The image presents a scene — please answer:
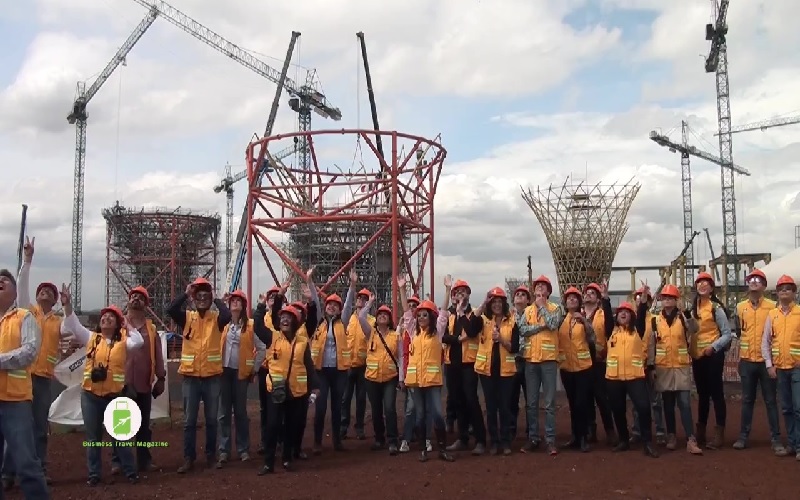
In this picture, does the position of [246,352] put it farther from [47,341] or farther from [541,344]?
[541,344]

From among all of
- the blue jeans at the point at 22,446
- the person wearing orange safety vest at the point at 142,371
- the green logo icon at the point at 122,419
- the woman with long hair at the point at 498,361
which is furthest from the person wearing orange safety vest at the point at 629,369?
the blue jeans at the point at 22,446

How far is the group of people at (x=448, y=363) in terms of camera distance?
7.49m

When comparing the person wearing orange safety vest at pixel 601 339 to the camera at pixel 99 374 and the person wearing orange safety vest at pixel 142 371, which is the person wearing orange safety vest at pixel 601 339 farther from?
the camera at pixel 99 374

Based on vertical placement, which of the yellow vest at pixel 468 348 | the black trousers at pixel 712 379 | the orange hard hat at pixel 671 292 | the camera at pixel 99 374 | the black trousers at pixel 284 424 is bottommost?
the black trousers at pixel 284 424

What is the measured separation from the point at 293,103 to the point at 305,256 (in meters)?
36.6

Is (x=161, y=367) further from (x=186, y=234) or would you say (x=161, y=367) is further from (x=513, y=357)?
(x=186, y=234)

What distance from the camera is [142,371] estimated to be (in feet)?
25.3

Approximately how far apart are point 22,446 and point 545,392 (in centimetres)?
532

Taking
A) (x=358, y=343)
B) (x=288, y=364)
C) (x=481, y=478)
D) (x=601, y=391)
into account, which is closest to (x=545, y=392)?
(x=601, y=391)

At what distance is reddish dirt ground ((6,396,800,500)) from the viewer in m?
6.64

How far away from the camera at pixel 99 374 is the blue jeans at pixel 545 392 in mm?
4547

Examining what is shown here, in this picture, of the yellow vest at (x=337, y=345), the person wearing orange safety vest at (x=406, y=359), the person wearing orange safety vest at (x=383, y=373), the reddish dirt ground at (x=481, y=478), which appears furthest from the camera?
the yellow vest at (x=337, y=345)

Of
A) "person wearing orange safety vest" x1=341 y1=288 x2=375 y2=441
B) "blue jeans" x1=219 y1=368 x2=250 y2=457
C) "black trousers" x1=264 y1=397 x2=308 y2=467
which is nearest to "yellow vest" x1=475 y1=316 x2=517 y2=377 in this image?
"person wearing orange safety vest" x1=341 y1=288 x2=375 y2=441

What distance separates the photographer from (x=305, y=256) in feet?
→ 86.1
